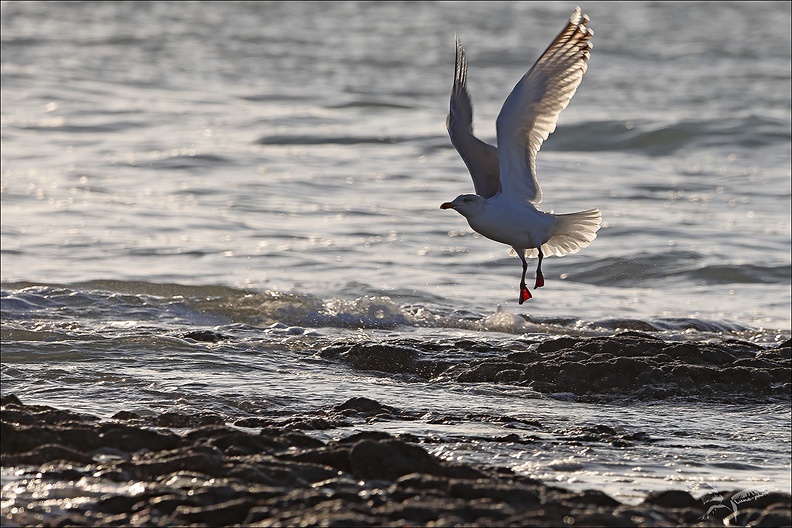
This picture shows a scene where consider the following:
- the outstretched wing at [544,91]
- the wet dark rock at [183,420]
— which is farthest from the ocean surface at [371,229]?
the outstretched wing at [544,91]

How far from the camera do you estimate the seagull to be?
733 centimetres

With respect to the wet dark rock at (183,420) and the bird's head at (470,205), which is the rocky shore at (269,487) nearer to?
the wet dark rock at (183,420)

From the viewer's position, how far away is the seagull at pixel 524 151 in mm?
7332

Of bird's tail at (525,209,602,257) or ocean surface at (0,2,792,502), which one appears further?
bird's tail at (525,209,602,257)

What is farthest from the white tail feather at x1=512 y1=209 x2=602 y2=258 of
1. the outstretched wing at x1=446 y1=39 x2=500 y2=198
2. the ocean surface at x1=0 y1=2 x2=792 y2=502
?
the ocean surface at x1=0 y1=2 x2=792 y2=502

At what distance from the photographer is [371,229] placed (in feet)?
41.3

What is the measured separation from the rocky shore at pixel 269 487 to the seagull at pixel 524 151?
2.69 meters

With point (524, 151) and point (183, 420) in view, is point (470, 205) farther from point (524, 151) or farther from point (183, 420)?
point (183, 420)

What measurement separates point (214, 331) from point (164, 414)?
2706mm

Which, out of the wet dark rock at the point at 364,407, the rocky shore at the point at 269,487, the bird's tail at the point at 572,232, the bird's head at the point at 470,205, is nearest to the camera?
the rocky shore at the point at 269,487

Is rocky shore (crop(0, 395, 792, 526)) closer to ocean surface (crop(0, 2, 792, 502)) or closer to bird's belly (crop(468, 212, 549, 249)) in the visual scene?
ocean surface (crop(0, 2, 792, 502))

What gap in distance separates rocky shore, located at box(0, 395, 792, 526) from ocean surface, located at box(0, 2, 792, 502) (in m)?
0.46

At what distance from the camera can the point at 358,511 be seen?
4.29 m

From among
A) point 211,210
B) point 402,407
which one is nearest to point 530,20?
point 211,210
